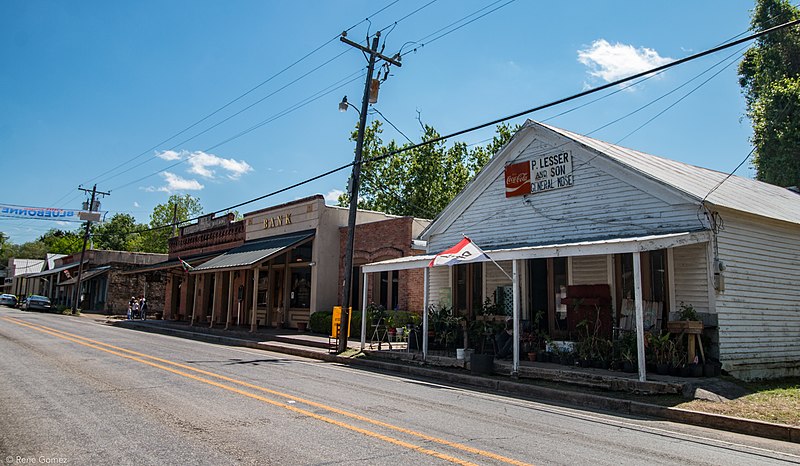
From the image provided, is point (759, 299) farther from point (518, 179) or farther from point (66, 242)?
point (66, 242)

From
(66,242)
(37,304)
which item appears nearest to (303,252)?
(37,304)

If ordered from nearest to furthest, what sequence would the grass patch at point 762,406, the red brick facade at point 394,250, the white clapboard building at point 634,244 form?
the grass patch at point 762,406 → the white clapboard building at point 634,244 → the red brick facade at point 394,250

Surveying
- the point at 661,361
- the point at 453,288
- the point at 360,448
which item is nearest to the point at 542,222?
the point at 453,288

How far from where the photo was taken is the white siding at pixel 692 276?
11.7 meters

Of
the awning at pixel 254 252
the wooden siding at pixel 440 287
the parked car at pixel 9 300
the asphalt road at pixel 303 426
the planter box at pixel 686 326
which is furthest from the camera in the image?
the parked car at pixel 9 300

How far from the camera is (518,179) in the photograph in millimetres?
15828

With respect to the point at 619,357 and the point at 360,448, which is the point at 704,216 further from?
the point at 360,448

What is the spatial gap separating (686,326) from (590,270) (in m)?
3.46

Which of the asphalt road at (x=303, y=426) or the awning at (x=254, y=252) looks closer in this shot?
the asphalt road at (x=303, y=426)

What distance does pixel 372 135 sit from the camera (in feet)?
153

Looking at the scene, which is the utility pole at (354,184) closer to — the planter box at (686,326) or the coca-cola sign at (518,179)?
the coca-cola sign at (518,179)

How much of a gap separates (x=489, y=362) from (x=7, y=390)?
923 centimetres

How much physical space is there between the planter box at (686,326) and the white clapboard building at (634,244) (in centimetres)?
54

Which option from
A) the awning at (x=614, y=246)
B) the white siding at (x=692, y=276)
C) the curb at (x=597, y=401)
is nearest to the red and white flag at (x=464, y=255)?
the awning at (x=614, y=246)
